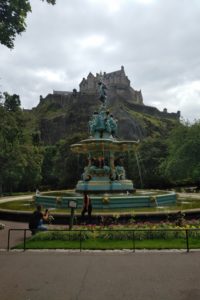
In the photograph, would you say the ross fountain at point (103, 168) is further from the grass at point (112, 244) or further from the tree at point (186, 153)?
the tree at point (186, 153)

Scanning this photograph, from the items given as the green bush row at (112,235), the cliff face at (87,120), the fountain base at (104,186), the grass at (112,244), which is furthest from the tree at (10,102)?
the cliff face at (87,120)

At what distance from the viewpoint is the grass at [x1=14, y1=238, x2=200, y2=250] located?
35.2 ft

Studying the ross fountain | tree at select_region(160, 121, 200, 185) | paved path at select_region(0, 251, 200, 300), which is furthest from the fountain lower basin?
tree at select_region(160, 121, 200, 185)

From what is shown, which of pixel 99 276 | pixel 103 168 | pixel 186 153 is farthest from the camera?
pixel 186 153

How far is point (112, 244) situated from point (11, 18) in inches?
282

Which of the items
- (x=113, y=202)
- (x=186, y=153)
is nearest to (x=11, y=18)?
(x=113, y=202)

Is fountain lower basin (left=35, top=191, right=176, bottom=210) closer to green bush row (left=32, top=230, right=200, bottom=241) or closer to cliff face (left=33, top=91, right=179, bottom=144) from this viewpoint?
green bush row (left=32, top=230, right=200, bottom=241)

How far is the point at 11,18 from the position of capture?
29.8ft

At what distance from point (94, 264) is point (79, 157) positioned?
156ft

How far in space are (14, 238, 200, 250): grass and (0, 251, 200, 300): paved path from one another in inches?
28.7

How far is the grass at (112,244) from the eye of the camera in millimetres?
10730

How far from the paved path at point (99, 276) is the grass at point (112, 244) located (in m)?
0.73

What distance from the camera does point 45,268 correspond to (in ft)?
27.3

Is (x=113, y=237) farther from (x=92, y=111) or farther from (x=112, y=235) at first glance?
(x=92, y=111)
